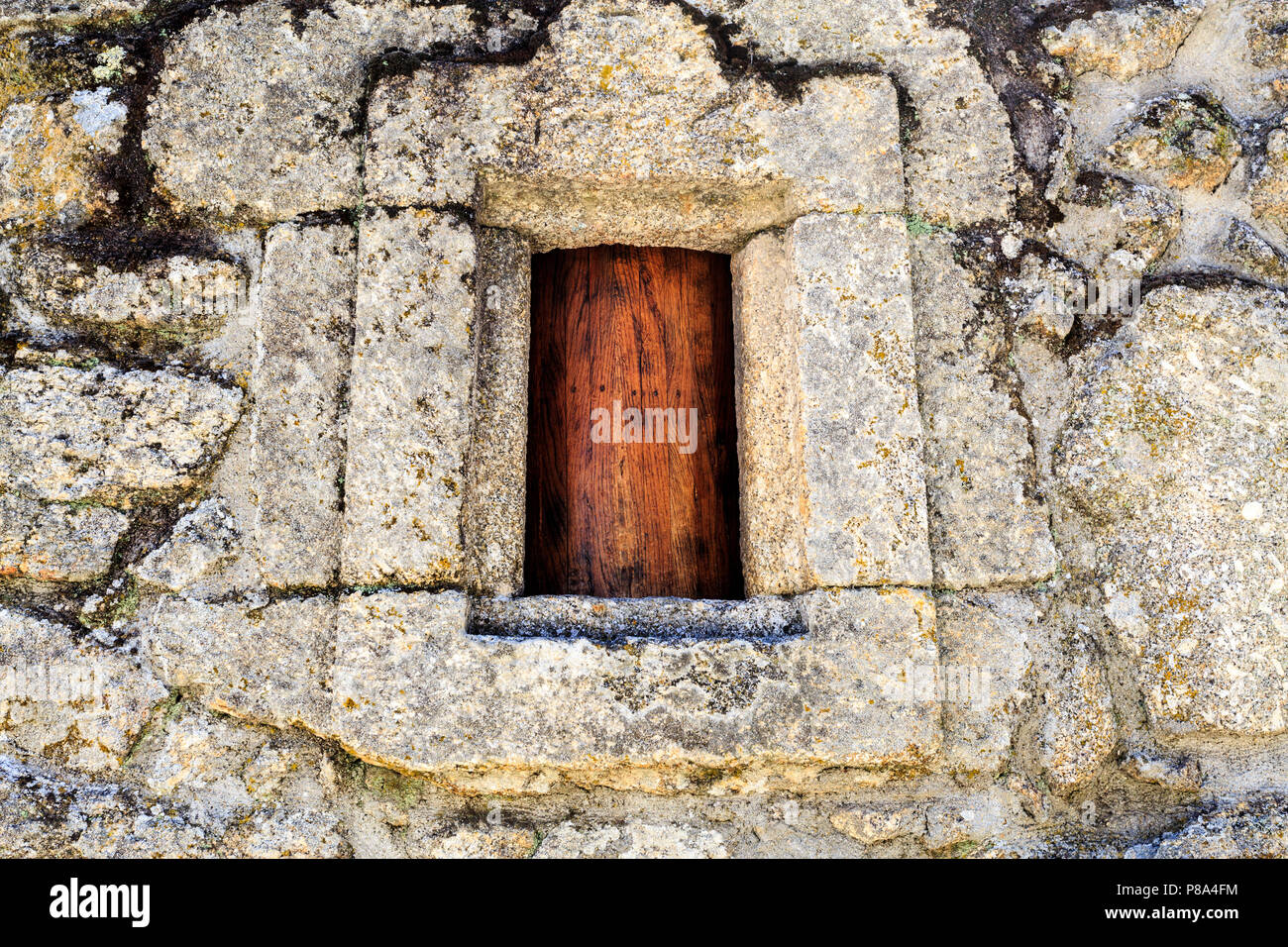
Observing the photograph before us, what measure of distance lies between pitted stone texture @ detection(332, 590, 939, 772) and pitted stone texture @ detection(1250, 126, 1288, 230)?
1.25 m

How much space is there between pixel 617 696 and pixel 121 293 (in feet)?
4.28

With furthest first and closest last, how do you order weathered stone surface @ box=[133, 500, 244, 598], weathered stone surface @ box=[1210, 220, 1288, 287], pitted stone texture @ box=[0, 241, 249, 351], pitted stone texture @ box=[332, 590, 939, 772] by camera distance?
weathered stone surface @ box=[1210, 220, 1288, 287] < pitted stone texture @ box=[0, 241, 249, 351] < weathered stone surface @ box=[133, 500, 244, 598] < pitted stone texture @ box=[332, 590, 939, 772]

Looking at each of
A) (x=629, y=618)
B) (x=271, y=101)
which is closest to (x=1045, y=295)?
(x=629, y=618)

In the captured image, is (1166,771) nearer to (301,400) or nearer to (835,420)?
(835,420)

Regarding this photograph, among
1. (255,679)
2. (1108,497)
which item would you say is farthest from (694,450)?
(255,679)

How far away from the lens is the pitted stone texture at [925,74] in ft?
6.66

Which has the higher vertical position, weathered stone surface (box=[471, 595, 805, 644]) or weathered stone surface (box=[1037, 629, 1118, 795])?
weathered stone surface (box=[471, 595, 805, 644])

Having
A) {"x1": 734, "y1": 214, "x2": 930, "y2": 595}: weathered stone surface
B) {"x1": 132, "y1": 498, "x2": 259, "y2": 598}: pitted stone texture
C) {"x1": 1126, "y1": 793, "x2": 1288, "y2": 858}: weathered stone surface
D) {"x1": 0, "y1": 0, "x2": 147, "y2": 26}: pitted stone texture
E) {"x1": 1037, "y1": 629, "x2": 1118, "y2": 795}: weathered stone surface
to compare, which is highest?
{"x1": 0, "y1": 0, "x2": 147, "y2": 26}: pitted stone texture

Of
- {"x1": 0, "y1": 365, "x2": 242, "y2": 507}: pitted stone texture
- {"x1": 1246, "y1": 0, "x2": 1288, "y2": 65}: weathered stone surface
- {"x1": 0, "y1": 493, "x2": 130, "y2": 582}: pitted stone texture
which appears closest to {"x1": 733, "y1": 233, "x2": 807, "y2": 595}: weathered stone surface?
{"x1": 0, "y1": 365, "x2": 242, "y2": 507}: pitted stone texture

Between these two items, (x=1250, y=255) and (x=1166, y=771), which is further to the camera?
(x=1250, y=255)

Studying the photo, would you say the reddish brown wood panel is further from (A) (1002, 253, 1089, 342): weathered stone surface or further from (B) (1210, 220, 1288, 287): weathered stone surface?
(B) (1210, 220, 1288, 287): weathered stone surface

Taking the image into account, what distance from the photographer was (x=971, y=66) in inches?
81.5

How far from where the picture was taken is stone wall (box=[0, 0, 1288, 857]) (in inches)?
70.3

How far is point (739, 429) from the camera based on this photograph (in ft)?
6.96
